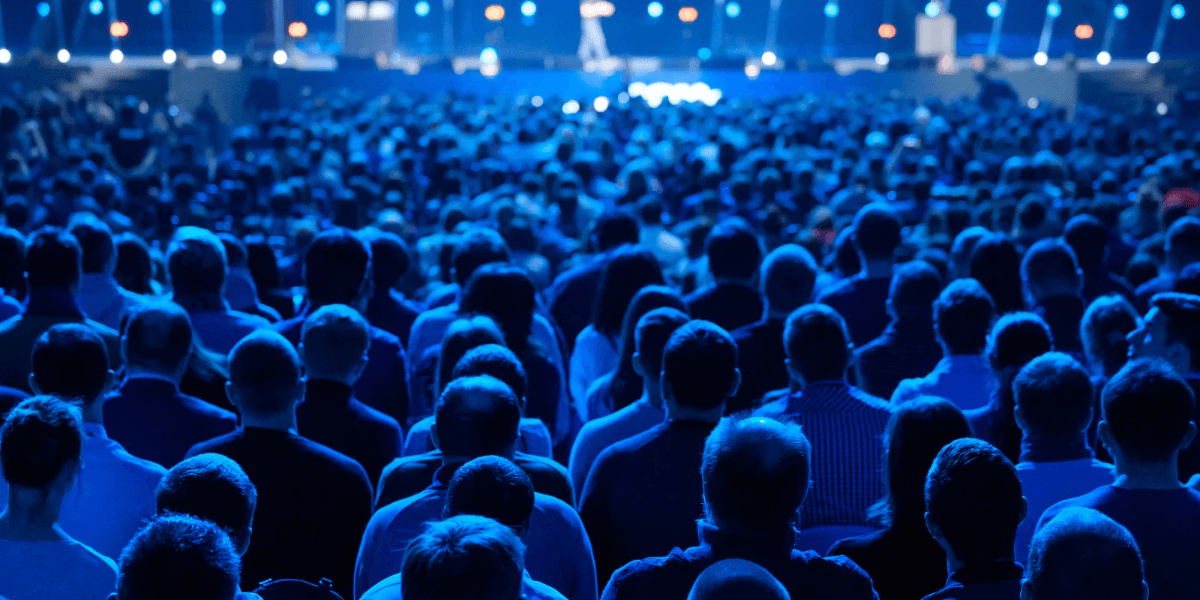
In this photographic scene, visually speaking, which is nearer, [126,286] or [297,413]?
[297,413]

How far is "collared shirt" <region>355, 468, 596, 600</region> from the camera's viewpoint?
322 centimetres

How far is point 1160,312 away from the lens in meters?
4.84

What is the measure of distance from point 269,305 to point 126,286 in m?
0.89

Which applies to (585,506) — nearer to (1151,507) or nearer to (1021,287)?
(1151,507)

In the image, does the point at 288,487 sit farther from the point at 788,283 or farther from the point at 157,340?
the point at 788,283

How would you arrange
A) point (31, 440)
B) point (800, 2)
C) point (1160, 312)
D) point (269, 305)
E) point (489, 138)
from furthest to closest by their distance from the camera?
point (800, 2) < point (489, 138) < point (269, 305) < point (1160, 312) < point (31, 440)

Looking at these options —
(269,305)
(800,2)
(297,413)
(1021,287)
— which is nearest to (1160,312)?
(1021,287)

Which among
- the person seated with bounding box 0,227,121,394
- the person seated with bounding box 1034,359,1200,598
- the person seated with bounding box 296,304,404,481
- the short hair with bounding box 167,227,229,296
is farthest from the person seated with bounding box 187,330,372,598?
the person seated with bounding box 1034,359,1200,598

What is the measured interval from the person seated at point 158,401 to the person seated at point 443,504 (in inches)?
48.6

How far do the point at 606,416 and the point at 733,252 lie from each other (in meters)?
→ 1.66

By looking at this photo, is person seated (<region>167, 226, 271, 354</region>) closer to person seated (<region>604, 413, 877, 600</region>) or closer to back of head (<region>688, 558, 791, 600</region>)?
person seated (<region>604, 413, 877, 600</region>)

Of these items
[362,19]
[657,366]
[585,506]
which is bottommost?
[585,506]

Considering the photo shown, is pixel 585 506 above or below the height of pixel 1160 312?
below

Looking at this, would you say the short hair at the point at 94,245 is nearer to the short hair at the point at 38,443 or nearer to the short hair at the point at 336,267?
the short hair at the point at 336,267
